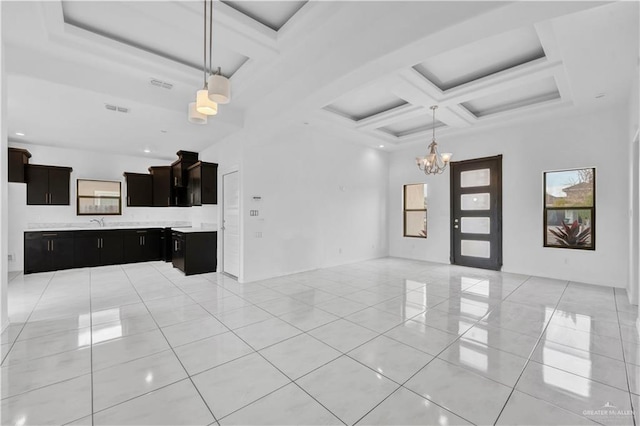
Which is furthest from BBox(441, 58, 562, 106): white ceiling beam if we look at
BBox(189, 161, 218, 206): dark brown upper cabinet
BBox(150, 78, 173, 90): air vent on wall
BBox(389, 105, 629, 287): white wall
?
BBox(189, 161, 218, 206): dark brown upper cabinet

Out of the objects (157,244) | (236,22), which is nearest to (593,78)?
(236,22)

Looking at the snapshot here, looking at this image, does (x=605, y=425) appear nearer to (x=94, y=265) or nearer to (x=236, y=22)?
(x=236, y=22)

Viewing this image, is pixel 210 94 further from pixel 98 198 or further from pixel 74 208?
pixel 74 208

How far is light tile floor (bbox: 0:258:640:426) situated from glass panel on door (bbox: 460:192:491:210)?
240 cm

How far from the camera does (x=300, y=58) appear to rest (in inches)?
134

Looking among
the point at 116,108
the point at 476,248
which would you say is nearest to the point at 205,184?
the point at 116,108

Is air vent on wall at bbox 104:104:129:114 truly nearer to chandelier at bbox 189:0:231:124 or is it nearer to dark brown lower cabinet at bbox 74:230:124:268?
chandelier at bbox 189:0:231:124

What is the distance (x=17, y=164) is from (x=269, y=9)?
266 inches

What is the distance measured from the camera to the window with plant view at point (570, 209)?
5.20 metres

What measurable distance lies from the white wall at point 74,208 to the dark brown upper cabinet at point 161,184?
16.5 inches

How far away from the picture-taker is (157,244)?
24.6 ft

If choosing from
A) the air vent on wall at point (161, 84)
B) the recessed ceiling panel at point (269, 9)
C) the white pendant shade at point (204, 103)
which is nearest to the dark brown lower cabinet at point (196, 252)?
the air vent on wall at point (161, 84)

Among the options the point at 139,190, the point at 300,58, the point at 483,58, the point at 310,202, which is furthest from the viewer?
the point at 139,190

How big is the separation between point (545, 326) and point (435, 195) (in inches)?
178
